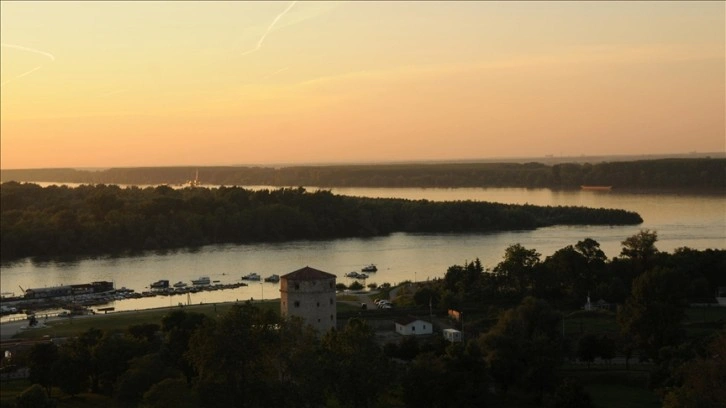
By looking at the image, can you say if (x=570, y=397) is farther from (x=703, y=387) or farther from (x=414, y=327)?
(x=414, y=327)

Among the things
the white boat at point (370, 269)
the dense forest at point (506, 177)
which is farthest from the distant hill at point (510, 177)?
the white boat at point (370, 269)

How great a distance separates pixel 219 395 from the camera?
43.9 feet

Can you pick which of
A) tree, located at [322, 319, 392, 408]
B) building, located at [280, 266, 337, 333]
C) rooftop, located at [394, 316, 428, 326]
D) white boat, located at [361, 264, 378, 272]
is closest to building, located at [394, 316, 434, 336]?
rooftop, located at [394, 316, 428, 326]

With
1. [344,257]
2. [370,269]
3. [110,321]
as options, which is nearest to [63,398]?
[110,321]

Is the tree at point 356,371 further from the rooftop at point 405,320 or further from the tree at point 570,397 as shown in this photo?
the rooftop at point 405,320

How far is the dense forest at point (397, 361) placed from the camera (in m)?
13.5

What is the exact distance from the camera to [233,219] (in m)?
51.2

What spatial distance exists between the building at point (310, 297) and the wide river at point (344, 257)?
10111mm

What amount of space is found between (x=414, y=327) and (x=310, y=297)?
2.97 meters

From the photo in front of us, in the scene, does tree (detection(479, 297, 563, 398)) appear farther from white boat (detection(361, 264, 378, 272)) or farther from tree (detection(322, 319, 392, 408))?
white boat (detection(361, 264, 378, 272))

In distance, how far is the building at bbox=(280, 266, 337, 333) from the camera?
19.9 metres

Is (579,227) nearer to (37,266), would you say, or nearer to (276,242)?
(276,242)

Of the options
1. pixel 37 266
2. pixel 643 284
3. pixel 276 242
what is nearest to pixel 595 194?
pixel 276 242

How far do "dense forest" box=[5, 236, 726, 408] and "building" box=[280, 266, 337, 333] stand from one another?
145 cm
